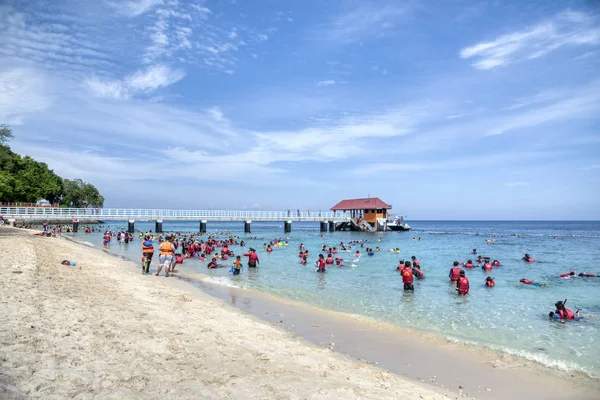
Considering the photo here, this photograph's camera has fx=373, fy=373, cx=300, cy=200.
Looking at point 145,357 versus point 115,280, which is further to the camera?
point 115,280

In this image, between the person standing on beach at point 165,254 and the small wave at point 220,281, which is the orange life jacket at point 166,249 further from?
the small wave at point 220,281

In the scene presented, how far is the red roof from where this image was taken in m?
63.7

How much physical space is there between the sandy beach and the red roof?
183 ft

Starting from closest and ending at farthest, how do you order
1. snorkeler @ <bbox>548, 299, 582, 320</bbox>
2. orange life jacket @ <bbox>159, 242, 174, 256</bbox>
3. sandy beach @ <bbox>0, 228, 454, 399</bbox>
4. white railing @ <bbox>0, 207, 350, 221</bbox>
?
sandy beach @ <bbox>0, 228, 454, 399</bbox>, snorkeler @ <bbox>548, 299, 582, 320</bbox>, orange life jacket @ <bbox>159, 242, 174, 256</bbox>, white railing @ <bbox>0, 207, 350, 221</bbox>

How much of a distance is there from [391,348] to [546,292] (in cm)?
1150

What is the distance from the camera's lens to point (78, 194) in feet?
297

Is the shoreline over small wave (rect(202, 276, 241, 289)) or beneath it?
over

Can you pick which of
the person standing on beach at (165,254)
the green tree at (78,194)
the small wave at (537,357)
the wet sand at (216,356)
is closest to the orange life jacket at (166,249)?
the person standing on beach at (165,254)

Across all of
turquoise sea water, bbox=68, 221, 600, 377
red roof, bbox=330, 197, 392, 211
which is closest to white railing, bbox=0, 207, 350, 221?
red roof, bbox=330, 197, 392, 211

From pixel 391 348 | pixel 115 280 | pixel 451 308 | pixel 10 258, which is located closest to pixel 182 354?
pixel 391 348

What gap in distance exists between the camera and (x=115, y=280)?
1333 centimetres

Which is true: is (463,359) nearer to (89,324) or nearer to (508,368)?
(508,368)

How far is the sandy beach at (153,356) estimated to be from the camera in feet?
15.4

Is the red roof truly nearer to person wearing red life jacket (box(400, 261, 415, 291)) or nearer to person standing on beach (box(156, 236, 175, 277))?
person wearing red life jacket (box(400, 261, 415, 291))
